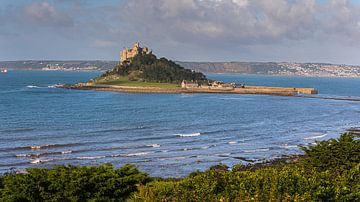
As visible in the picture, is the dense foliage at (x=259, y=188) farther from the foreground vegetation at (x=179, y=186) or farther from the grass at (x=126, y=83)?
the grass at (x=126, y=83)

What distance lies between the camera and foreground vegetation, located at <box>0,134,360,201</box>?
1686 centimetres

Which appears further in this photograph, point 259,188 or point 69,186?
point 69,186

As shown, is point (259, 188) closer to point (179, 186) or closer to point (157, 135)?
point (179, 186)

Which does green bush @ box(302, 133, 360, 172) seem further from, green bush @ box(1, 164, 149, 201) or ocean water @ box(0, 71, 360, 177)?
ocean water @ box(0, 71, 360, 177)

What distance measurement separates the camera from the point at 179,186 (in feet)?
60.5

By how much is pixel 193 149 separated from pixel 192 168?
8289 mm

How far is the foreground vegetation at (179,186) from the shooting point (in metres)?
16.9

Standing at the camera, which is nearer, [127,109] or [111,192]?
[111,192]

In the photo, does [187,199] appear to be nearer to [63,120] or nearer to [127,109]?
[63,120]

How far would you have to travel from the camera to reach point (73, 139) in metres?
53.1

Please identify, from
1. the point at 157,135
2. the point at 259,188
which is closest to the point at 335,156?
the point at 259,188

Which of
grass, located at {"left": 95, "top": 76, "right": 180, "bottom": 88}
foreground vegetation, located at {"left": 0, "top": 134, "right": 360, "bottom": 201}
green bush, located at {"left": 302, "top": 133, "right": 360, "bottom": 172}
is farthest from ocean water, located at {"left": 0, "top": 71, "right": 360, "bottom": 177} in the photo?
grass, located at {"left": 95, "top": 76, "right": 180, "bottom": 88}

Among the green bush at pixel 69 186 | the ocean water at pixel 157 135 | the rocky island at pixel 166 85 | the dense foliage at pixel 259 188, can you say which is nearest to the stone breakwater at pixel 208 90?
the rocky island at pixel 166 85

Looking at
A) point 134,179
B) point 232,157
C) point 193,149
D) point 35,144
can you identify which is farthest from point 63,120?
point 134,179
